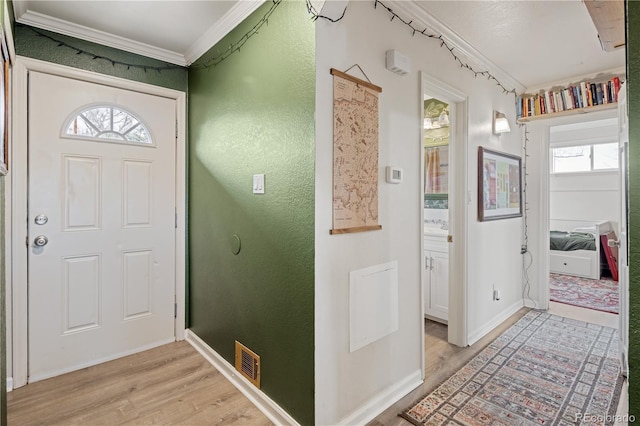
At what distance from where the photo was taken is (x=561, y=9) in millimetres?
2102

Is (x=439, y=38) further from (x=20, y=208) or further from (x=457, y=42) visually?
(x=20, y=208)

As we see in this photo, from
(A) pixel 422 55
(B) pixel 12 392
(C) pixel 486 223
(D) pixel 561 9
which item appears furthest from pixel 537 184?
(B) pixel 12 392

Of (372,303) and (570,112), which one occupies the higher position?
(570,112)

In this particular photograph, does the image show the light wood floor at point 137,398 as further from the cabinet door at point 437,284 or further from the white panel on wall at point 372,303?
the cabinet door at point 437,284

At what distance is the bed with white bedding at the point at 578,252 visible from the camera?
4859 mm

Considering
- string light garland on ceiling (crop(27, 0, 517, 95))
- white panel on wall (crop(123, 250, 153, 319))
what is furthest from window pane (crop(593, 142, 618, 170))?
white panel on wall (crop(123, 250, 153, 319))

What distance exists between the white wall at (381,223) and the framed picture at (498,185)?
7.3 inches

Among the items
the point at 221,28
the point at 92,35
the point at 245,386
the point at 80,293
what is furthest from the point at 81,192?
the point at 245,386

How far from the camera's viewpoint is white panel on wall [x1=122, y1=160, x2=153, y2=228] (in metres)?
2.52

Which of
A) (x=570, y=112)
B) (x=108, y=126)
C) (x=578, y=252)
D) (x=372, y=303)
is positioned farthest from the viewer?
(x=578, y=252)

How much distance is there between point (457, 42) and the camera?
2447 millimetres

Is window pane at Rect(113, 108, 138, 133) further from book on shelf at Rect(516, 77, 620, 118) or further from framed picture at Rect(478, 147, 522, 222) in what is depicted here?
book on shelf at Rect(516, 77, 620, 118)

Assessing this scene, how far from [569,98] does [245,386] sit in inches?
153

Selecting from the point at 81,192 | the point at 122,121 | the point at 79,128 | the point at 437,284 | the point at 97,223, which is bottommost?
the point at 437,284
